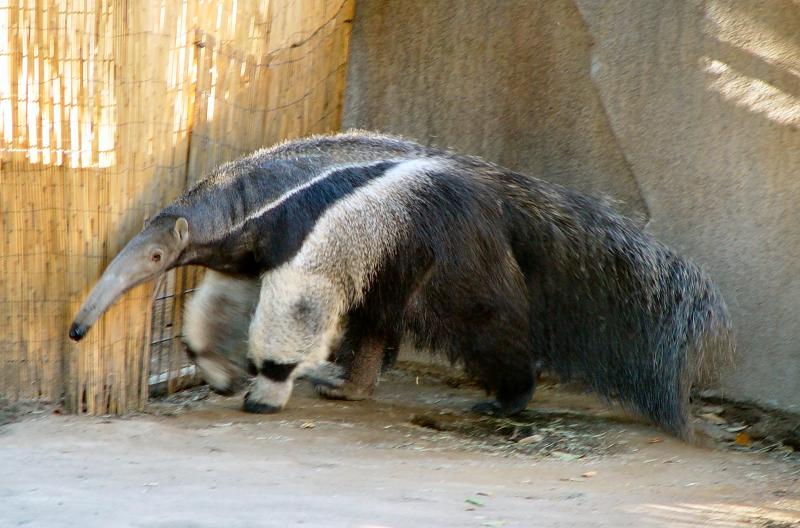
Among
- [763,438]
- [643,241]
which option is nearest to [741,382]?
[763,438]

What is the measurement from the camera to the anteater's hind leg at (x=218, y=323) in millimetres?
6309

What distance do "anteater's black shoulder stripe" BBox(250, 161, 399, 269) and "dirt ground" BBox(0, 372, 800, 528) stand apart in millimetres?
1000

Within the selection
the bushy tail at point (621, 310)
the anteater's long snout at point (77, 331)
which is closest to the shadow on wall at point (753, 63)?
the bushy tail at point (621, 310)

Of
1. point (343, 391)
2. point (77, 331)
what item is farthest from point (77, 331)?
point (343, 391)

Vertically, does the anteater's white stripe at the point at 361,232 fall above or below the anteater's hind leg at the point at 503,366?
above

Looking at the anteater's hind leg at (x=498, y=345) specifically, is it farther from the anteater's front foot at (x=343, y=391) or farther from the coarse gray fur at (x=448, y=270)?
the anteater's front foot at (x=343, y=391)

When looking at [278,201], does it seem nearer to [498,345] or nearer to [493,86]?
[498,345]

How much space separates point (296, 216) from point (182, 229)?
0.63 meters

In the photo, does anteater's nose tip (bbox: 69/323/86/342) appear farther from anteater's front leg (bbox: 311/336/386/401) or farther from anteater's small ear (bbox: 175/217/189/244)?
anteater's front leg (bbox: 311/336/386/401)

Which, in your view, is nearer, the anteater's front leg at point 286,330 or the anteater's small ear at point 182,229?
the anteater's small ear at point 182,229

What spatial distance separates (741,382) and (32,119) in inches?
180

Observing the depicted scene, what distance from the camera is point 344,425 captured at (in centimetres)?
620

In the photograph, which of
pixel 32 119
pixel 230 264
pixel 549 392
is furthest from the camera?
pixel 549 392

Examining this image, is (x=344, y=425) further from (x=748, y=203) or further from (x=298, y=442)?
(x=748, y=203)
